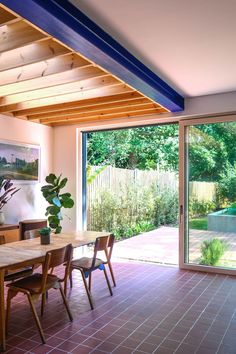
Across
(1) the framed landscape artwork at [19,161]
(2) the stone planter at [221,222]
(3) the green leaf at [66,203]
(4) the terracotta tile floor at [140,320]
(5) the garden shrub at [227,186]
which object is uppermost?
(1) the framed landscape artwork at [19,161]

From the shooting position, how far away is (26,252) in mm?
3031

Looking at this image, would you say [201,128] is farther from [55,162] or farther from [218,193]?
[55,162]

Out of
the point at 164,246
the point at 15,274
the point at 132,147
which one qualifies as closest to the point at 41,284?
the point at 15,274

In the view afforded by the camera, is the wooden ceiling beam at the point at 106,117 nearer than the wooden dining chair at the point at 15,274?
No

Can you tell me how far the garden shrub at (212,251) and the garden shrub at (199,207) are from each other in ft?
1.45

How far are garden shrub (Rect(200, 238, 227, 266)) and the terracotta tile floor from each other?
1.48 feet

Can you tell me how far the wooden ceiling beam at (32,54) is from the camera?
9.92 feet

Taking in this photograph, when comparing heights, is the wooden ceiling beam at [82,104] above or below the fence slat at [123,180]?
above

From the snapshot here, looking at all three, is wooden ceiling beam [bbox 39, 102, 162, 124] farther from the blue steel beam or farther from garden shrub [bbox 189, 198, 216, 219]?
garden shrub [bbox 189, 198, 216, 219]

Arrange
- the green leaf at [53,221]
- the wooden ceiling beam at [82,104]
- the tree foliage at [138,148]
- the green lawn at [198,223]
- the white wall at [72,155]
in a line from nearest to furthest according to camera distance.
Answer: the wooden ceiling beam at [82,104]
the green lawn at [198,223]
the green leaf at [53,221]
the white wall at [72,155]
the tree foliage at [138,148]

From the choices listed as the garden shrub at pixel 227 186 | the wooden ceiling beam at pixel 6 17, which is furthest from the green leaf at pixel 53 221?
the wooden ceiling beam at pixel 6 17

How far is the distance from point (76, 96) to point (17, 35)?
172 cm

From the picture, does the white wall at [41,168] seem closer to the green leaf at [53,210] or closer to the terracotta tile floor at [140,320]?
the green leaf at [53,210]

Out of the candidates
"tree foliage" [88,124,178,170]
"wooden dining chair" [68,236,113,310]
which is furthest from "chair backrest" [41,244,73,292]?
"tree foliage" [88,124,178,170]
